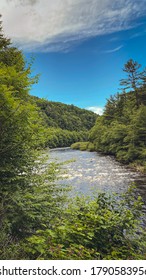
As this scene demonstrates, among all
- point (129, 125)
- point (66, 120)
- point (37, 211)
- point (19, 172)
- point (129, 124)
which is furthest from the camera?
point (66, 120)

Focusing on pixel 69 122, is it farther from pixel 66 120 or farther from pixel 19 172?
pixel 19 172

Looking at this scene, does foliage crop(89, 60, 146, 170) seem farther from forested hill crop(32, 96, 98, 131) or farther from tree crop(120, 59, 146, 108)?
forested hill crop(32, 96, 98, 131)

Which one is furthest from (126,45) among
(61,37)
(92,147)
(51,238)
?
(92,147)

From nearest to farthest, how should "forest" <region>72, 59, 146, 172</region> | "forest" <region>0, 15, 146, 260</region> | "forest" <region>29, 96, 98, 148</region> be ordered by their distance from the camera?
"forest" <region>0, 15, 146, 260</region> → "forest" <region>72, 59, 146, 172</region> → "forest" <region>29, 96, 98, 148</region>

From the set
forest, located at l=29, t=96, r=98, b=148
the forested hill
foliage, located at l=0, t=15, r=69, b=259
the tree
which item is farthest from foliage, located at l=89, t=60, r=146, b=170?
the forested hill

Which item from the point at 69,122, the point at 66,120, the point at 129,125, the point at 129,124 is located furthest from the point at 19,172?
the point at 69,122

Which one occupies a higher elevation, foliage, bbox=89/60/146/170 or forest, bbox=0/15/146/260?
foliage, bbox=89/60/146/170

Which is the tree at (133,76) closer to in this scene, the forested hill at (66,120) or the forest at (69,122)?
the forest at (69,122)

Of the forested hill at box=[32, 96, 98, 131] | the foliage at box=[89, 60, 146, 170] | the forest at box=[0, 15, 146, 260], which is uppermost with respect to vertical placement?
the forested hill at box=[32, 96, 98, 131]

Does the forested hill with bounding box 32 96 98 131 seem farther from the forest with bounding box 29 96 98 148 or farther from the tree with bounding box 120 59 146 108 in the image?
the tree with bounding box 120 59 146 108

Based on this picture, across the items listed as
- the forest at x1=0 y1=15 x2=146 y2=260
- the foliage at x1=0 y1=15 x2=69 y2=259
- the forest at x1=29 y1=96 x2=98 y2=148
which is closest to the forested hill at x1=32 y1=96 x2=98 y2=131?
the forest at x1=29 y1=96 x2=98 y2=148

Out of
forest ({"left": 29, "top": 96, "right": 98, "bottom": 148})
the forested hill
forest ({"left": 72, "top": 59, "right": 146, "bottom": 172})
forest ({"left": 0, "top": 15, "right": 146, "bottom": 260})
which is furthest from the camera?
the forested hill

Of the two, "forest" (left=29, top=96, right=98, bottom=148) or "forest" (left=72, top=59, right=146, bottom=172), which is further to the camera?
"forest" (left=29, top=96, right=98, bottom=148)
